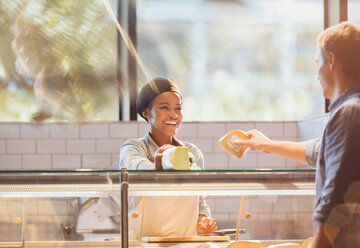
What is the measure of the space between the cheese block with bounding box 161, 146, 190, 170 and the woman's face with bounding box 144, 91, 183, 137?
637 mm

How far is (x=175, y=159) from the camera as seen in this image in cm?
151

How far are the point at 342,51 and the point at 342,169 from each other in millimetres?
282

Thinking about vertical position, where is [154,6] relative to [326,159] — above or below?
above

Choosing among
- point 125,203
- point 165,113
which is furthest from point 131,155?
A: point 125,203

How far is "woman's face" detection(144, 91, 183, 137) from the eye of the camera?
217cm

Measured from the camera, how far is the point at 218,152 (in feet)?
13.9

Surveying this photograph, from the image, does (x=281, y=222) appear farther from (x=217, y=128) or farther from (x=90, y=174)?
(x=217, y=128)

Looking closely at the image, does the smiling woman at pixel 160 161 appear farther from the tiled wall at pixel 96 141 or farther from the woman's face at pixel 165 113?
the tiled wall at pixel 96 141

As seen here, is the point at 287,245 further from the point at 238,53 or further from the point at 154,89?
the point at 238,53

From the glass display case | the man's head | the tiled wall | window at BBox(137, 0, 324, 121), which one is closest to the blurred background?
window at BBox(137, 0, 324, 121)

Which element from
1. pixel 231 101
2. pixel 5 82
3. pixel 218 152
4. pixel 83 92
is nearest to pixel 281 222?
pixel 83 92

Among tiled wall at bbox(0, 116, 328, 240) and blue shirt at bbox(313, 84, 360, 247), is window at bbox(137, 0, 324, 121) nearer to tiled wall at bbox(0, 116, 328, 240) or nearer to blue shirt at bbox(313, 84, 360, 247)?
tiled wall at bbox(0, 116, 328, 240)

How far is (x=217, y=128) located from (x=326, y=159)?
305 cm

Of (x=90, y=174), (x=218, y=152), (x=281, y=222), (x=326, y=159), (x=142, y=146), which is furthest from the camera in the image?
(x=218, y=152)
